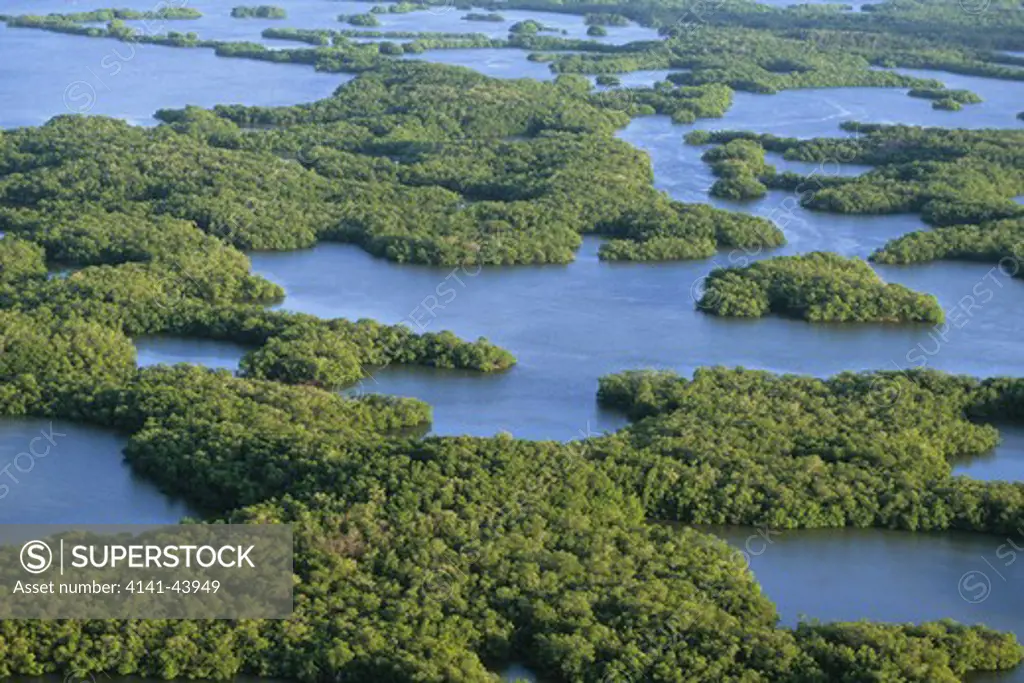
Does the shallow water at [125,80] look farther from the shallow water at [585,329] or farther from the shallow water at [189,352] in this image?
the shallow water at [189,352]

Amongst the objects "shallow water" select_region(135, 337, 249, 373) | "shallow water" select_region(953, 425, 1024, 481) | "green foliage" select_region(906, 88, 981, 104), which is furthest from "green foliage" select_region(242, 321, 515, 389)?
"green foliage" select_region(906, 88, 981, 104)

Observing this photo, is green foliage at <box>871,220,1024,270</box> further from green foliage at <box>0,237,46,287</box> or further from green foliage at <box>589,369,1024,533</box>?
green foliage at <box>0,237,46,287</box>

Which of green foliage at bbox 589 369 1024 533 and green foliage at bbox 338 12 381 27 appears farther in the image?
green foliage at bbox 338 12 381 27

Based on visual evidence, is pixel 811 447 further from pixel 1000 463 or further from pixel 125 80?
pixel 125 80

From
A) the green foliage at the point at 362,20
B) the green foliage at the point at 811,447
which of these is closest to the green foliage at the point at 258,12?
the green foliage at the point at 362,20

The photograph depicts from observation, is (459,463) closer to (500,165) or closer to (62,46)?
(500,165)

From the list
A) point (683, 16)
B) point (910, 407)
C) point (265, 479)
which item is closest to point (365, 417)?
point (265, 479)
